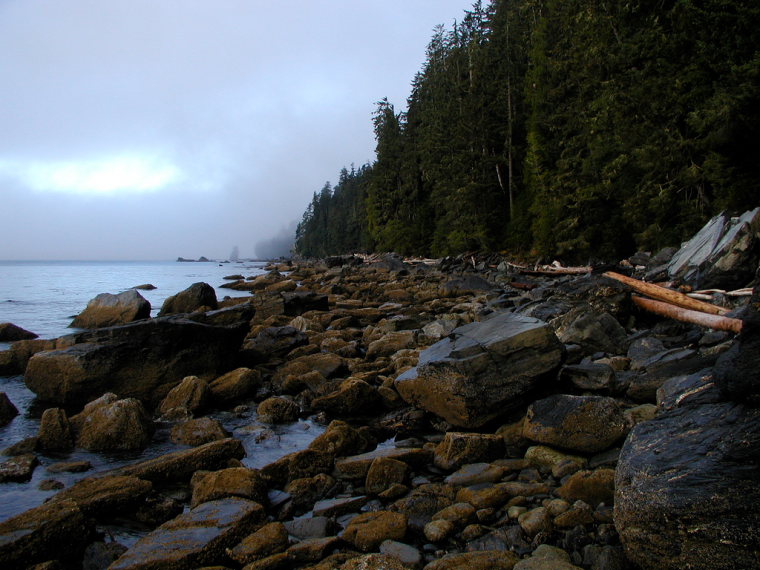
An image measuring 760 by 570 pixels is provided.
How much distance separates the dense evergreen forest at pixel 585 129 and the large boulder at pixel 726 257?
4.79m

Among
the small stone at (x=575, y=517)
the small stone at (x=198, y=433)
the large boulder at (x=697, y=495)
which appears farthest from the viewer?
the small stone at (x=198, y=433)

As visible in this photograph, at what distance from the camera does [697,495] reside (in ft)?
8.42

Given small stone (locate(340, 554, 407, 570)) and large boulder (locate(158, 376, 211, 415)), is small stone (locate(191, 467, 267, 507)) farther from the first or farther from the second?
large boulder (locate(158, 376, 211, 415))

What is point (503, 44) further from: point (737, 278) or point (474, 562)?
point (474, 562)

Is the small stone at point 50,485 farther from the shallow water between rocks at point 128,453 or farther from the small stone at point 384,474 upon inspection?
the small stone at point 384,474

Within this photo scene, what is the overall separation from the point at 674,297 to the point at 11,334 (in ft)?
53.2

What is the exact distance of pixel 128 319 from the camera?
39.3 ft

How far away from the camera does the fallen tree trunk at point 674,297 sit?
808 centimetres

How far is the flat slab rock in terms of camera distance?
3.15m

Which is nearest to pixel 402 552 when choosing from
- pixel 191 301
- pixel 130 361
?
pixel 130 361

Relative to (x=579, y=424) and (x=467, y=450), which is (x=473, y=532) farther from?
(x=579, y=424)

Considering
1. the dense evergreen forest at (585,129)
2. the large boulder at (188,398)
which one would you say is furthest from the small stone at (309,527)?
the dense evergreen forest at (585,129)

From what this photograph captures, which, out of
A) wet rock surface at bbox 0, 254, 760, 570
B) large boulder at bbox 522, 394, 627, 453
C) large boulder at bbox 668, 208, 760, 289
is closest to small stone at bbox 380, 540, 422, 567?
wet rock surface at bbox 0, 254, 760, 570

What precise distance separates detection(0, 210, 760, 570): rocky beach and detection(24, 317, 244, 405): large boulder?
33 millimetres
